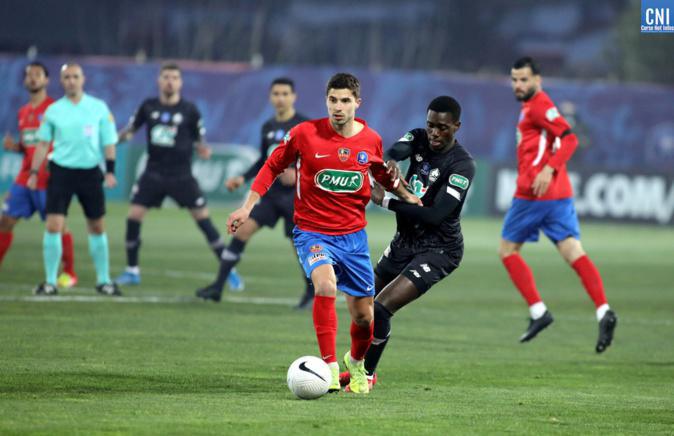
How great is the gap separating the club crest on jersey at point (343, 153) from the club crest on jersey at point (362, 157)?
7 centimetres

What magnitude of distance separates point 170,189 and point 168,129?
0.69m

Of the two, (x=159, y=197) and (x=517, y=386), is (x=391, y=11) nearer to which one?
(x=159, y=197)

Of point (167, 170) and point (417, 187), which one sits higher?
point (417, 187)

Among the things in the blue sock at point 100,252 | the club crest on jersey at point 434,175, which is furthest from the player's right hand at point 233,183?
the club crest on jersey at point 434,175

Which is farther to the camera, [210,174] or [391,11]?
[391,11]

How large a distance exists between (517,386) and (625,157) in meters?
25.5

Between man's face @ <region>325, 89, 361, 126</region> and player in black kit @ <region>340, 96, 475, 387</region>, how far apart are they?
508 millimetres

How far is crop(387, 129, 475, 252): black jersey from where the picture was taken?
29.8 feet

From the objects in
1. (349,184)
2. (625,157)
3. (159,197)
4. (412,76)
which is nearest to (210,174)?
(412,76)

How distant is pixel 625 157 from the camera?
34156 mm

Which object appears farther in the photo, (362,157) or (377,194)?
(377,194)

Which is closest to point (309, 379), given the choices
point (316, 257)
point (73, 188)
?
point (316, 257)

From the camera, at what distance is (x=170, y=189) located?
15.7 meters

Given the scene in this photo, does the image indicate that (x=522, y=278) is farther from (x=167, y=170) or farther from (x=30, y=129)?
(x=30, y=129)
